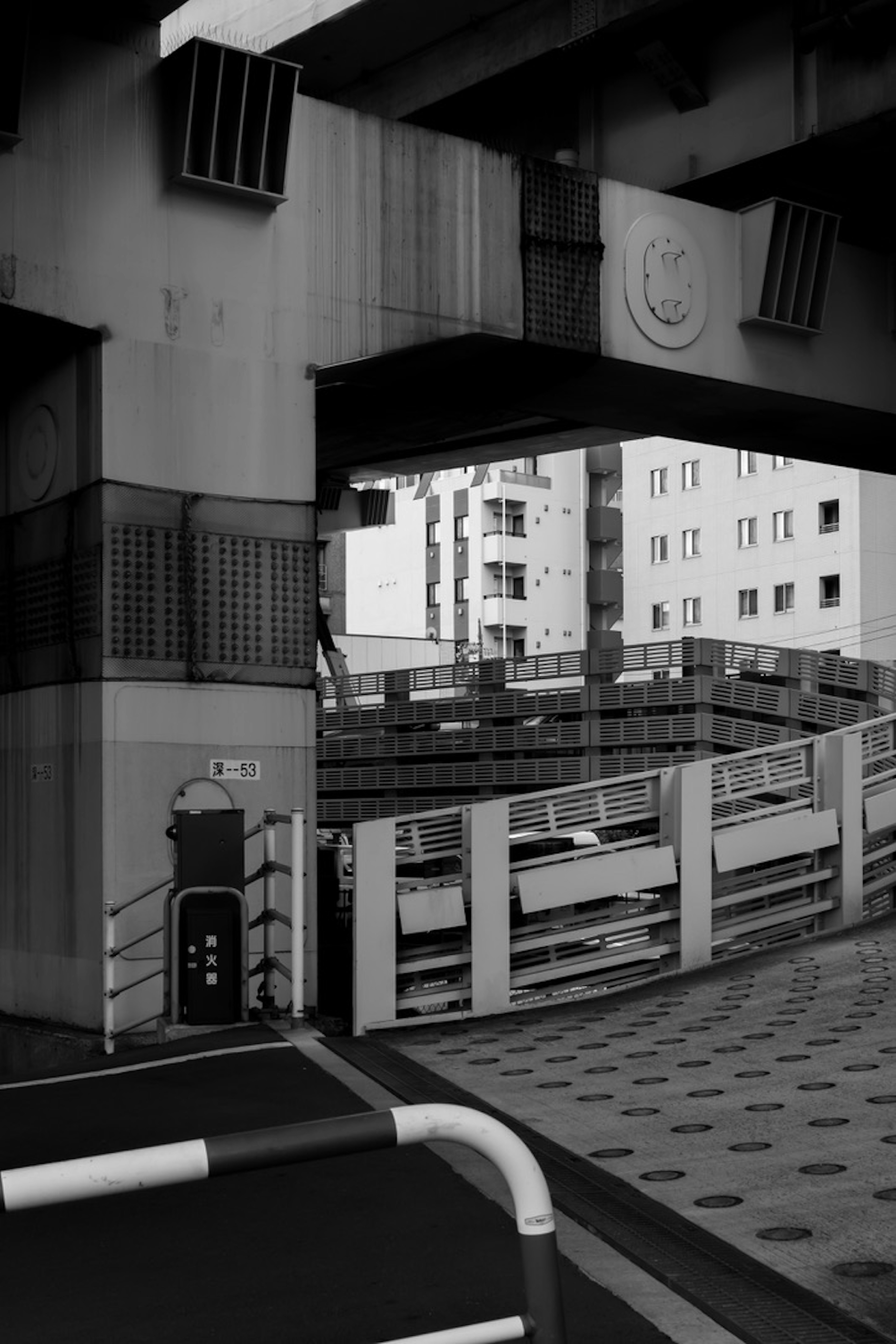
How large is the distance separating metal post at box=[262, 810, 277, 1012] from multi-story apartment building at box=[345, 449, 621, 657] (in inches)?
2836

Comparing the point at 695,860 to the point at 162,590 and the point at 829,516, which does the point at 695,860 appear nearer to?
the point at 162,590

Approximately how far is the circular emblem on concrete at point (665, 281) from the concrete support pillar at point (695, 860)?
224 inches

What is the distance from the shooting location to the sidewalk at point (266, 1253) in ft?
15.5

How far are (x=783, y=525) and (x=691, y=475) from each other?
664cm

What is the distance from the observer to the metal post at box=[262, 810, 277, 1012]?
11125 millimetres

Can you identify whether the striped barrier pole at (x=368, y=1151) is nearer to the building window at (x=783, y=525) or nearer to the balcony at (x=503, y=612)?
the building window at (x=783, y=525)

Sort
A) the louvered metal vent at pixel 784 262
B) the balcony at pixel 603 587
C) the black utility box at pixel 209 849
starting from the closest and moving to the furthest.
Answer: the black utility box at pixel 209 849
the louvered metal vent at pixel 784 262
the balcony at pixel 603 587

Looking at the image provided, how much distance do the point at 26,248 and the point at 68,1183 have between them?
36.3 feet

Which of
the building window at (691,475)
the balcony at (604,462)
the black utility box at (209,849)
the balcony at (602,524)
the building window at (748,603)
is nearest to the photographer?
the black utility box at (209,849)

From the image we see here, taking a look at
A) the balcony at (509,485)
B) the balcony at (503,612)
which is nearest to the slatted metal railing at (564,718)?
the balcony at (503,612)

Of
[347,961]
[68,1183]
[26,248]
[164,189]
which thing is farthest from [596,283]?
[68,1183]


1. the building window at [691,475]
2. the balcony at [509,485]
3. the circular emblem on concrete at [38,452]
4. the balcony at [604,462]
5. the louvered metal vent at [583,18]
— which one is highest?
the balcony at [604,462]

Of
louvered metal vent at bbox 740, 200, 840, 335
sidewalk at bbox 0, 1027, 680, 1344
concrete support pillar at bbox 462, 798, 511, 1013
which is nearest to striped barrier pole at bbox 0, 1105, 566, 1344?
sidewalk at bbox 0, 1027, 680, 1344

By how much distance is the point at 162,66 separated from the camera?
44.5 feet
